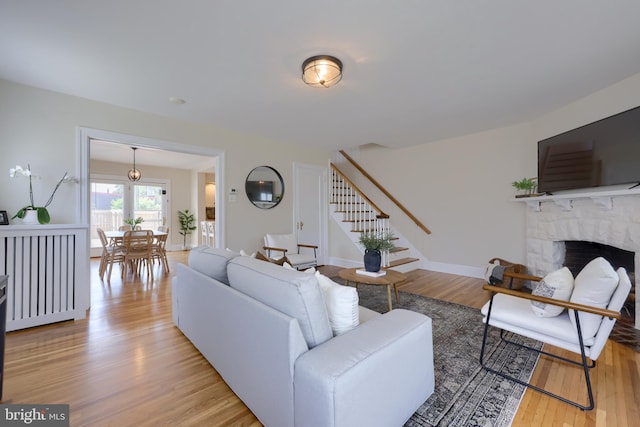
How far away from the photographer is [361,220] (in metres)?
5.47

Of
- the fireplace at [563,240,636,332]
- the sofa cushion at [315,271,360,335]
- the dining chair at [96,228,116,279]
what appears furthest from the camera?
the dining chair at [96,228,116,279]

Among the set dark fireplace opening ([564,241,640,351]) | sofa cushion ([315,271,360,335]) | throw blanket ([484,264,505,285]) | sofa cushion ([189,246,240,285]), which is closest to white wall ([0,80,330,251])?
sofa cushion ([189,246,240,285])

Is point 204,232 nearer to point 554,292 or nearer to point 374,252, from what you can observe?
point 374,252

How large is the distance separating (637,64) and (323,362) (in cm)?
372

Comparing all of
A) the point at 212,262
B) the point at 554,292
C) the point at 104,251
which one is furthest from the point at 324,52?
the point at 104,251

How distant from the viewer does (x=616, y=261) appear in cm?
317

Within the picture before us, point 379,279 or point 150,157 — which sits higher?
point 150,157

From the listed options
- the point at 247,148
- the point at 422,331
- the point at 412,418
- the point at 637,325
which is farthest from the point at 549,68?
the point at 247,148

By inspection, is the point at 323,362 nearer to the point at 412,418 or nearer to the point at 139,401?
the point at 412,418

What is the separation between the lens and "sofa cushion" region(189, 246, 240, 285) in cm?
197

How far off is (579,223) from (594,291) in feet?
6.97

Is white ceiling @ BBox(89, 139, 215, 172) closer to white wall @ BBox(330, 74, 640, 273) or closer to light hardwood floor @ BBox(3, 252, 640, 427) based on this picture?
light hardwood floor @ BBox(3, 252, 640, 427)

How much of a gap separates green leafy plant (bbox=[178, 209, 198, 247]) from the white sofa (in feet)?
22.5

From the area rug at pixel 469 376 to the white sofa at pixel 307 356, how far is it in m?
0.13
